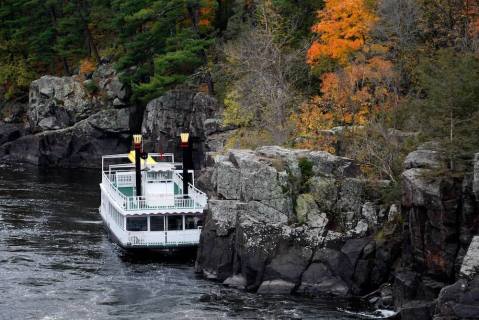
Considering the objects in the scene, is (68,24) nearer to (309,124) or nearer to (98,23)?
(98,23)

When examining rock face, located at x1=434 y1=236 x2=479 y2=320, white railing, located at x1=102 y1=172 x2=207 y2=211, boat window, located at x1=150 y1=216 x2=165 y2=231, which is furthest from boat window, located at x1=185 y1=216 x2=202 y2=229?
rock face, located at x1=434 y1=236 x2=479 y2=320

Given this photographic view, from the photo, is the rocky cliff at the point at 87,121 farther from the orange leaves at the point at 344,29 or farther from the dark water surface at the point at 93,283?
the orange leaves at the point at 344,29

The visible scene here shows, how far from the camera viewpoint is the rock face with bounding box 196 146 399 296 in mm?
37688

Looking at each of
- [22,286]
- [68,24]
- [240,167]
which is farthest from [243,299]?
[68,24]

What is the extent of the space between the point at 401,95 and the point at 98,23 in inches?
1923

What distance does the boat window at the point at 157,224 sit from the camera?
45.0m

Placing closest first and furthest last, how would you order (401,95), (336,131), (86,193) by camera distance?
1. (336,131)
2. (401,95)
3. (86,193)

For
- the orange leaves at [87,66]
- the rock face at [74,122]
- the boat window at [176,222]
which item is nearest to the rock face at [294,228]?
the boat window at [176,222]

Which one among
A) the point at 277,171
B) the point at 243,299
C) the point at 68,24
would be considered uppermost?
the point at 68,24

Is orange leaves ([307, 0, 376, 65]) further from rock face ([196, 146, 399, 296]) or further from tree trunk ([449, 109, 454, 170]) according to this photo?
tree trunk ([449, 109, 454, 170])

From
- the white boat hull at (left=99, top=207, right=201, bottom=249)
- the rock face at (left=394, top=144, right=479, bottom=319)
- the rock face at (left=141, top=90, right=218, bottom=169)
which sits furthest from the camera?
the rock face at (left=141, top=90, right=218, bottom=169)

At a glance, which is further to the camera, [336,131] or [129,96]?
[129,96]

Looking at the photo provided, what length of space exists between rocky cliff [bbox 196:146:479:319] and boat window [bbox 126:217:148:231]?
506cm

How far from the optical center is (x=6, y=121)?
9088 centimetres
